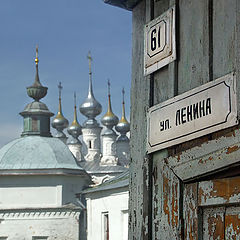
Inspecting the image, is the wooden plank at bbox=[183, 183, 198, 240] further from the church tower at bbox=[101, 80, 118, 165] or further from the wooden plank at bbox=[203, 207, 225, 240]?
the church tower at bbox=[101, 80, 118, 165]

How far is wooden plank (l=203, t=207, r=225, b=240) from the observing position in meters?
2.90

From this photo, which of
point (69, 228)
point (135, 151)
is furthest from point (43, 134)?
point (135, 151)

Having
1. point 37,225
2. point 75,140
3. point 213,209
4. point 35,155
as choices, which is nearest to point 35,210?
point 37,225

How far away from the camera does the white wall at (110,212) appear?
56.0 feet

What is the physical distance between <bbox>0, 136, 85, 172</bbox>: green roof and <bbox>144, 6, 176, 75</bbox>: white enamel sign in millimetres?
29163

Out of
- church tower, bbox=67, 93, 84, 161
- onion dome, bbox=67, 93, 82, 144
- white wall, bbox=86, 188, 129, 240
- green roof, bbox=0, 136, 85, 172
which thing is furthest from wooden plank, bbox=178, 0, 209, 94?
onion dome, bbox=67, 93, 82, 144

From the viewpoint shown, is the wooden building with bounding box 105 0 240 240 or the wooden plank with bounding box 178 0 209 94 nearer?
the wooden building with bounding box 105 0 240 240

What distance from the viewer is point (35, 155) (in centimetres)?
3384

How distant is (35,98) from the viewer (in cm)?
3741

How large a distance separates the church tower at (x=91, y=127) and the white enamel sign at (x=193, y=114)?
54916 millimetres

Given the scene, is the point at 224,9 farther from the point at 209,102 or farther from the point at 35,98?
the point at 35,98

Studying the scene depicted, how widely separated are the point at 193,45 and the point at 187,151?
1.51 ft

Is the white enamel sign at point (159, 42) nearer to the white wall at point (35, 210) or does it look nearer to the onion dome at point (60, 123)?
the white wall at point (35, 210)

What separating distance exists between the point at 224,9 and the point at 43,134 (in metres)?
33.2
